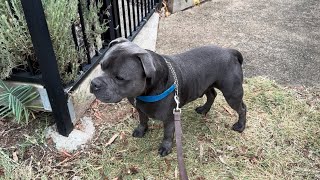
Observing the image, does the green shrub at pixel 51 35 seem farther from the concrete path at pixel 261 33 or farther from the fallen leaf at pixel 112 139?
the concrete path at pixel 261 33

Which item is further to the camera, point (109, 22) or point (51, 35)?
point (109, 22)

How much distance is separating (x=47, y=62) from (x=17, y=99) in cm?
64

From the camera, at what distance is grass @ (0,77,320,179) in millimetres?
3455

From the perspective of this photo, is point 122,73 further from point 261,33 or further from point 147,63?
point 261,33

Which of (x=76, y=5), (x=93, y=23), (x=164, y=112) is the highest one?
(x=76, y=5)

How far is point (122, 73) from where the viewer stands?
272cm

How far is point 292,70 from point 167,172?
2.51 metres

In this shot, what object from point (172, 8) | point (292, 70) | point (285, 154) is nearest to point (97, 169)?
point (285, 154)

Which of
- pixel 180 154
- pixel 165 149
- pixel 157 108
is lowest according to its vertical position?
pixel 165 149

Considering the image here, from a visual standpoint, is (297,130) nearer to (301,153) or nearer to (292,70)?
(301,153)

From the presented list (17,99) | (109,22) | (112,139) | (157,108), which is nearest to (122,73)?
(157,108)

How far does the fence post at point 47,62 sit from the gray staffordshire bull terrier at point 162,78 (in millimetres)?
571

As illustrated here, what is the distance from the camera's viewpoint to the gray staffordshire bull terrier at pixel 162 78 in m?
2.73

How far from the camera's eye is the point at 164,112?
318 centimetres
